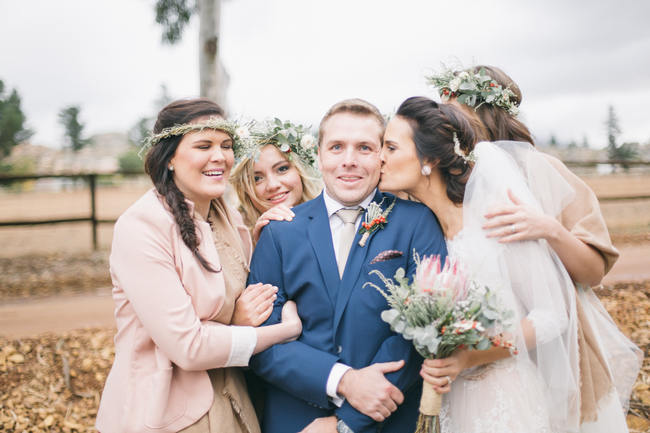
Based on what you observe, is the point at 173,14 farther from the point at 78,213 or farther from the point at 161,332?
the point at 78,213

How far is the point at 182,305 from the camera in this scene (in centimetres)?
239

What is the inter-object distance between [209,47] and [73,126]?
67977mm

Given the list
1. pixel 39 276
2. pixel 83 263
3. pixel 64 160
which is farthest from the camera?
pixel 64 160

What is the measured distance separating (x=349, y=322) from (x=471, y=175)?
3.37ft

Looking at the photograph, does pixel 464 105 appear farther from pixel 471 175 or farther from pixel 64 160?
pixel 64 160

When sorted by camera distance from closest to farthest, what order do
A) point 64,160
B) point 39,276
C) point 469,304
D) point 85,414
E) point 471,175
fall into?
point 469,304 → point 471,175 → point 85,414 → point 39,276 → point 64,160

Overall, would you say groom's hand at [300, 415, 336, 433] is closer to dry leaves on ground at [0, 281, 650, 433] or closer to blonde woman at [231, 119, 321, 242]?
blonde woman at [231, 119, 321, 242]

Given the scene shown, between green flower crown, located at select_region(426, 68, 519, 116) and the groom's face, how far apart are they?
67 cm

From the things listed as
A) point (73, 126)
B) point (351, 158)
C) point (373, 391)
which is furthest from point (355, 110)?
point (73, 126)

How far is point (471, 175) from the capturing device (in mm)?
2594

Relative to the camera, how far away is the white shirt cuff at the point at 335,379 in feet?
7.88

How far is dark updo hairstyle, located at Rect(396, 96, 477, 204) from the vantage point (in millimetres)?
2639


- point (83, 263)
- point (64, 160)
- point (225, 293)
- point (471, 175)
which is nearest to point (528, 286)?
point (471, 175)

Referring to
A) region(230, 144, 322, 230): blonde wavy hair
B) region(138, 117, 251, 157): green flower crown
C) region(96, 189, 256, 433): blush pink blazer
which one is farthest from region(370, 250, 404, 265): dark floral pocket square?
region(230, 144, 322, 230): blonde wavy hair
